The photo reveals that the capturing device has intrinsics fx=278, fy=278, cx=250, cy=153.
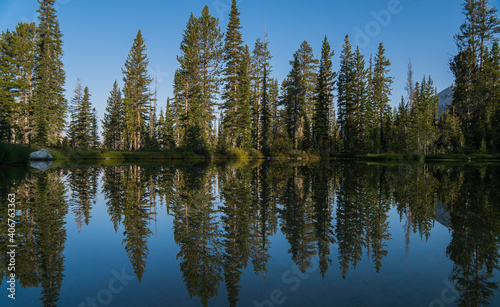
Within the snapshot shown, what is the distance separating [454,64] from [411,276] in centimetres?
5115

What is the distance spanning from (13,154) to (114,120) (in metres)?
42.3

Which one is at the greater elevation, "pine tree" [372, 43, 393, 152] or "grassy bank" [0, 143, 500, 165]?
"pine tree" [372, 43, 393, 152]

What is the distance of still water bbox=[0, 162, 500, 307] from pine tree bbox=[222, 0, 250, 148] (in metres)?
30.2

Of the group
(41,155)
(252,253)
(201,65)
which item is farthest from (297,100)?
(252,253)


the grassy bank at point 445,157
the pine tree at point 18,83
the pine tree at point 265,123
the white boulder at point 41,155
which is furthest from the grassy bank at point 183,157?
the pine tree at point 18,83

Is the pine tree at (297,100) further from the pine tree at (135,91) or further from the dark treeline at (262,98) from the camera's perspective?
the pine tree at (135,91)

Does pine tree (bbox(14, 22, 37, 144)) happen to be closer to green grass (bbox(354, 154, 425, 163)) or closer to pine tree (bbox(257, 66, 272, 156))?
pine tree (bbox(257, 66, 272, 156))

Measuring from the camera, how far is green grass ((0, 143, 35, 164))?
59.2 feet

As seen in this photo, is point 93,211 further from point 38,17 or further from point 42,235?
point 38,17

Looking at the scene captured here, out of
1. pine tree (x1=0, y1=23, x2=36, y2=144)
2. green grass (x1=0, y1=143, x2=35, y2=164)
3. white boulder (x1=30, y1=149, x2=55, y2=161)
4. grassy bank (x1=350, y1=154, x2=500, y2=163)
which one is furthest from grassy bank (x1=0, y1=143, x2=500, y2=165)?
green grass (x1=0, y1=143, x2=35, y2=164)

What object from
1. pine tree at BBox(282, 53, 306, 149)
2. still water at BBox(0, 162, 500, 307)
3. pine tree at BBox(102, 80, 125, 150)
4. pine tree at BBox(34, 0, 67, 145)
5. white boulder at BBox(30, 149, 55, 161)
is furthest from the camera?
pine tree at BBox(102, 80, 125, 150)

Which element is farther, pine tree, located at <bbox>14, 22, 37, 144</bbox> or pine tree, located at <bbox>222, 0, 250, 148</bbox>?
pine tree, located at <bbox>222, 0, 250, 148</bbox>

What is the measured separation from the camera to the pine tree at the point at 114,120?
57478mm

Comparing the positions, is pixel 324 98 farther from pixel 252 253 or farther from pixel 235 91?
pixel 252 253
